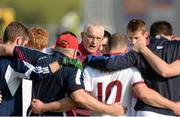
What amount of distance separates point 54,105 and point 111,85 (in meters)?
0.59

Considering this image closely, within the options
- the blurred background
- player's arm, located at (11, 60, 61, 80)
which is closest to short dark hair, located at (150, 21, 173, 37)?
player's arm, located at (11, 60, 61, 80)

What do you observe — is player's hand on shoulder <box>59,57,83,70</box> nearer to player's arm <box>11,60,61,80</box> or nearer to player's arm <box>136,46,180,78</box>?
player's arm <box>11,60,61,80</box>

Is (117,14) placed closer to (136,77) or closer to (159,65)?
(136,77)

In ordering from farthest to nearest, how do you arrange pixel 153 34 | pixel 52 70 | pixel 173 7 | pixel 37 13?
pixel 37 13, pixel 173 7, pixel 153 34, pixel 52 70

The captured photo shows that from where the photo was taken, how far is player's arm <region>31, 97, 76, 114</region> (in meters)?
6.88

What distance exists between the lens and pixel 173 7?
2158cm

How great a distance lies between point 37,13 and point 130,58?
39.1 m

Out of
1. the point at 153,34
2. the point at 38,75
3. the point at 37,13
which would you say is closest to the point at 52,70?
the point at 38,75

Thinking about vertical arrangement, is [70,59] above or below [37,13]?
above

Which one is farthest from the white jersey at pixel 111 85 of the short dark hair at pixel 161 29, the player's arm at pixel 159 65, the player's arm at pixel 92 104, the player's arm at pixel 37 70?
the short dark hair at pixel 161 29

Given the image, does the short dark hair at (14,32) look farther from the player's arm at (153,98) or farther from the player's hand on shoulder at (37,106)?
the player's arm at (153,98)

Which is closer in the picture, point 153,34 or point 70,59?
point 70,59

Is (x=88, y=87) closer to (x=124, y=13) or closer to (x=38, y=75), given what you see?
(x=38, y=75)

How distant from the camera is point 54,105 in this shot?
6898 mm
